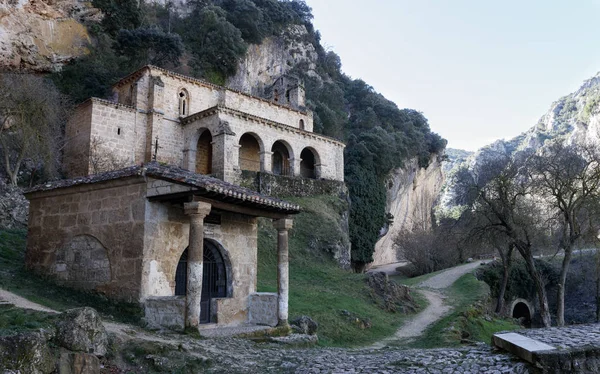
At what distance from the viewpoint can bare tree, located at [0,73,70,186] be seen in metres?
21.0

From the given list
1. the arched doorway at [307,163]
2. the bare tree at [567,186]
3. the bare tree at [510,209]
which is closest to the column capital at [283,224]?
the bare tree at [510,209]

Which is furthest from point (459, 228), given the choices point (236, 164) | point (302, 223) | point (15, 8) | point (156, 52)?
point (15, 8)

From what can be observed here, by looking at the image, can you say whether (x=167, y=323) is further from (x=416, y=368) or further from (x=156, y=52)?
(x=156, y=52)

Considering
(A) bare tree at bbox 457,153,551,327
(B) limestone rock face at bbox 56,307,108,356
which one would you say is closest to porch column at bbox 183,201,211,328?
(B) limestone rock face at bbox 56,307,108,356

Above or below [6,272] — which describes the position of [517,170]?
above

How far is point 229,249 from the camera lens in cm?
1302

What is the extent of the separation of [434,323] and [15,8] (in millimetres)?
31523

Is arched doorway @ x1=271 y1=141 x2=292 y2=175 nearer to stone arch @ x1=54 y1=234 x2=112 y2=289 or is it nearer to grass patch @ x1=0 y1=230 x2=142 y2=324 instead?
grass patch @ x1=0 y1=230 x2=142 y2=324

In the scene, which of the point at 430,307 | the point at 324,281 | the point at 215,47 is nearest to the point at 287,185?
the point at 324,281

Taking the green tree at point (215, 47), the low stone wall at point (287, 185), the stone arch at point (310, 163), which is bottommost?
the low stone wall at point (287, 185)

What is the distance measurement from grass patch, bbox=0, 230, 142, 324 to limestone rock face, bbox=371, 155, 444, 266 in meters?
36.8

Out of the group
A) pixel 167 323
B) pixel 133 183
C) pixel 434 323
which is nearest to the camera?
pixel 167 323

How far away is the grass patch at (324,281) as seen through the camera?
52.8 feet

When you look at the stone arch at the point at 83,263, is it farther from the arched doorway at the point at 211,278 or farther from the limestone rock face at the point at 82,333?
the limestone rock face at the point at 82,333
